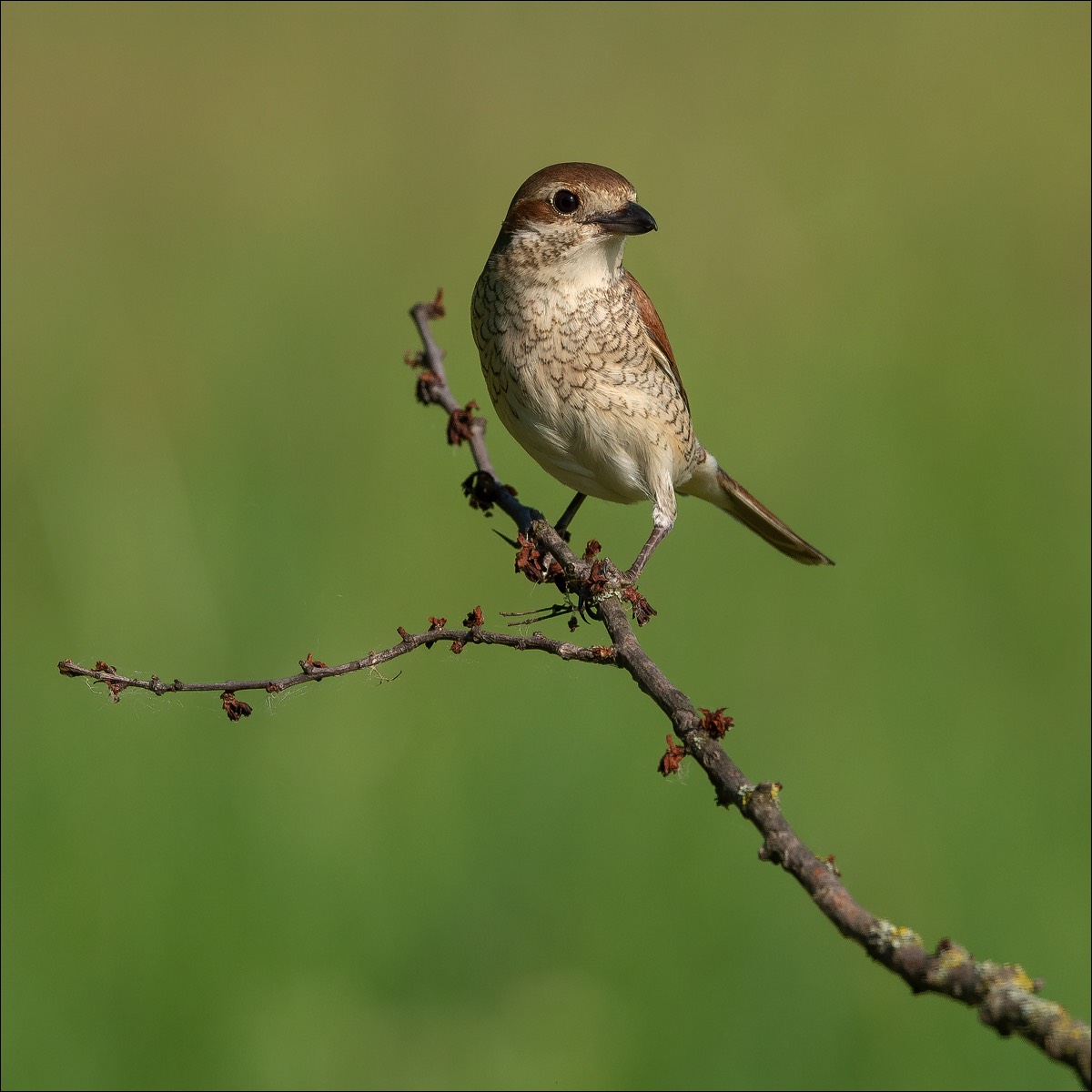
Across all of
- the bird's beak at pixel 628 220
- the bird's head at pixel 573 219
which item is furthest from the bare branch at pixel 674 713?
the bird's beak at pixel 628 220

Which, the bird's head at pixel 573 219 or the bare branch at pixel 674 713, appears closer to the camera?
the bare branch at pixel 674 713

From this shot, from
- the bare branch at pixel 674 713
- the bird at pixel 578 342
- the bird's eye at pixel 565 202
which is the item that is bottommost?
the bare branch at pixel 674 713

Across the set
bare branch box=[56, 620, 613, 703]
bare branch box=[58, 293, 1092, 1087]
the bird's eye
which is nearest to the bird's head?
the bird's eye

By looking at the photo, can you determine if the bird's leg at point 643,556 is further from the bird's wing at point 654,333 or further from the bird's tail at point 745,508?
the bird's tail at point 745,508

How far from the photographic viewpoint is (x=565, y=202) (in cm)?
434

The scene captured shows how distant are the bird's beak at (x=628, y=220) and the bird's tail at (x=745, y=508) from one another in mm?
1282

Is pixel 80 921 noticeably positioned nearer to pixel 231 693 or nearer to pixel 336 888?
pixel 336 888

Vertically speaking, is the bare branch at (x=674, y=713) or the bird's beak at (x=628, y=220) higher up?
the bird's beak at (x=628, y=220)

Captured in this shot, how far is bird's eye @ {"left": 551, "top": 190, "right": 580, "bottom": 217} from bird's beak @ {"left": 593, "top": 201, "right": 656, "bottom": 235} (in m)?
0.07

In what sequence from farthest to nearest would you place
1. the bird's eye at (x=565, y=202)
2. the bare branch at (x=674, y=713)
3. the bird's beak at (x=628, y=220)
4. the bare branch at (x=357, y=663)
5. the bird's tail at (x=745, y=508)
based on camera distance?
the bird's tail at (x=745, y=508) → the bird's eye at (x=565, y=202) → the bird's beak at (x=628, y=220) → the bare branch at (x=357, y=663) → the bare branch at (x=674, y=713)

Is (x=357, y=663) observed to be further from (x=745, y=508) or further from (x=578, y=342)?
(x=745, y=508)

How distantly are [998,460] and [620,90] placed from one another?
6.05 meters

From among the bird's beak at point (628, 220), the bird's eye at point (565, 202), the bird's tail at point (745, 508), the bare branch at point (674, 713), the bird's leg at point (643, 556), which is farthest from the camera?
the bird's tail at point (745, 508)

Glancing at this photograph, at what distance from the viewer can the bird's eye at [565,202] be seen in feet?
14.2
